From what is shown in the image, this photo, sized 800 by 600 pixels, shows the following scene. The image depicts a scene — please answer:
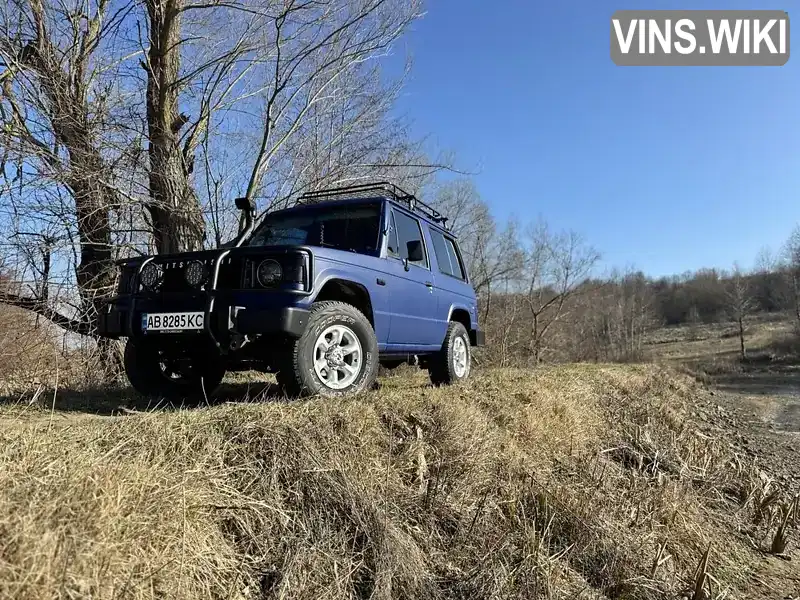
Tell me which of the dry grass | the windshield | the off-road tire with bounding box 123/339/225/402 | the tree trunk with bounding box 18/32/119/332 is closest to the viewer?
the dry grass

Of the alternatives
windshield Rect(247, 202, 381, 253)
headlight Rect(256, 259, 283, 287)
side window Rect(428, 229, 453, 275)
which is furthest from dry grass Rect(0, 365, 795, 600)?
side window Rect(428, 229, 453, 275)

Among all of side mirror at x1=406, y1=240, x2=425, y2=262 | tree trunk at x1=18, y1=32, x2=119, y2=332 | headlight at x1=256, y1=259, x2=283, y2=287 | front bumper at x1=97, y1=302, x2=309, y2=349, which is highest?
tree trunk at x1=18, y1=32, x2=119, y2=332

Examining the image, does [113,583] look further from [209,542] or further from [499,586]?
[499,586]

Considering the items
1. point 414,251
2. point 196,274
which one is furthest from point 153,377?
point 414,251

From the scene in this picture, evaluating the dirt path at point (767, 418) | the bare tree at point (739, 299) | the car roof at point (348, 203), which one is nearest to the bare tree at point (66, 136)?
the car roof at point (348, 203)

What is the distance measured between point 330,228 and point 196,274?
1.60m

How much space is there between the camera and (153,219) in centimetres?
894

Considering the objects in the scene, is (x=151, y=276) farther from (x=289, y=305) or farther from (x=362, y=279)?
(x=362, y=279)

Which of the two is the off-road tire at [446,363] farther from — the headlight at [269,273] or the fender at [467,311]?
the headlight at [269,273]

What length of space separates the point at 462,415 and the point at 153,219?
6873mm

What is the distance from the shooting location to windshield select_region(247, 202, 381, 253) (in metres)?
5.00

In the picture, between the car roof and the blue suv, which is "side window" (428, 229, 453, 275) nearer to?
the car roof

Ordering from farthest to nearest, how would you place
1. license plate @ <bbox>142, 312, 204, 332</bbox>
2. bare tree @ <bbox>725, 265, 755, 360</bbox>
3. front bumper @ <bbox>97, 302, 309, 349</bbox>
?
bare tree @ <bbox>725, 265, 755, 360</bbox> < license plate @ <bbox>142, 312, 204, 332</bbox> < front bumper @ <bbox>97, 302, 309, 349</bbox>

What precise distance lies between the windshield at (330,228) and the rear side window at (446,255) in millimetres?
1357
